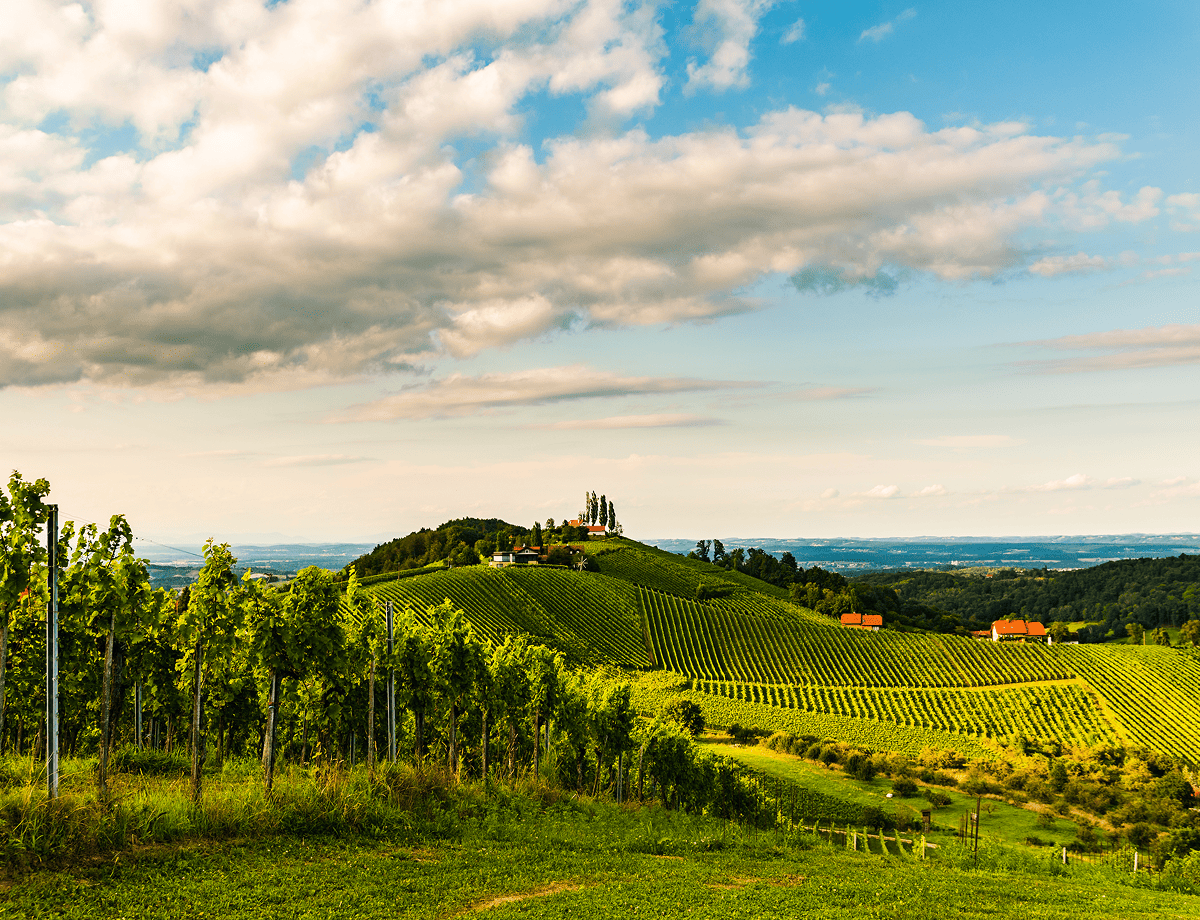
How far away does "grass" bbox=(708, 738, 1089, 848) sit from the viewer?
54562 millimetres

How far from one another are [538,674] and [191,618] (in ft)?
66.2

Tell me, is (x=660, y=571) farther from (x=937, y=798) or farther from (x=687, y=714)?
(x=937, y=798)

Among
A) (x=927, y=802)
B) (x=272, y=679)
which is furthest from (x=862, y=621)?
(x=272, y=679)

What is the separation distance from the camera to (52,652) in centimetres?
1394

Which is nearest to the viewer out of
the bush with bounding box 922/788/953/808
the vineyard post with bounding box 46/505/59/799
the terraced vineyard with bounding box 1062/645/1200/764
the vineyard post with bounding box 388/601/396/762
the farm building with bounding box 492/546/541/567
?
the vineyard post with bounding box 46/505/59/799

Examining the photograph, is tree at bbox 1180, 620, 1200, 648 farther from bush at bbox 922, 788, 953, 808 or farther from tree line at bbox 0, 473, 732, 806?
tree line at bbox 0, 473, 732, 806

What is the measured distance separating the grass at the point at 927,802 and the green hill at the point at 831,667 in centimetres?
1577

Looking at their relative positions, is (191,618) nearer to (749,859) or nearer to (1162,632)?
(749,859)

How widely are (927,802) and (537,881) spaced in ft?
195

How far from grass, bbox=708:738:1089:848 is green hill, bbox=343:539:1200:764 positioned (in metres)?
15.8

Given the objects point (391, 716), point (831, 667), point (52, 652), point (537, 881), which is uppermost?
point (52, 652)

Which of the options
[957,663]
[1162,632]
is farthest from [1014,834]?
[1162,632]

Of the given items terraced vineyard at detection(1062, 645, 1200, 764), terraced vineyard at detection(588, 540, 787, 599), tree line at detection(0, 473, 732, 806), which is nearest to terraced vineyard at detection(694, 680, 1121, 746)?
terraced vineyard at detection(1062, 645, 1200, 764)

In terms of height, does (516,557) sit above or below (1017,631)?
above
